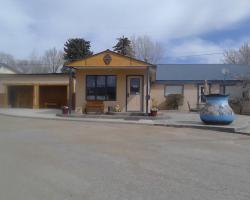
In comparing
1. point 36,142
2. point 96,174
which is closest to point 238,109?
point 36,142

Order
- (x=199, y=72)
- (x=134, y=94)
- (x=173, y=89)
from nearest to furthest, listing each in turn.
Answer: (x=134, y=94), (x=173, y=89), (x=199, y=72)

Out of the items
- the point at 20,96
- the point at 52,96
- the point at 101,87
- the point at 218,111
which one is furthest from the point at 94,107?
the point at 20,96

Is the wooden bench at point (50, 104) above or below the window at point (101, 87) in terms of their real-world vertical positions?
below

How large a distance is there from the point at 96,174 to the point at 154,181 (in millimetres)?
1180

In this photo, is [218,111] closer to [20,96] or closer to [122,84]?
[122,84]

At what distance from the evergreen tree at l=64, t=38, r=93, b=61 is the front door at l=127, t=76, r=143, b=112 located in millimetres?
36095

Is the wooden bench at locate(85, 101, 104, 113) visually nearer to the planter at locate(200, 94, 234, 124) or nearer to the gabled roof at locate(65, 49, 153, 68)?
the gabled roof at locate(65, 49, 153, 68)

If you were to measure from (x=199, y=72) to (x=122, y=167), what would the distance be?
29.2 meters

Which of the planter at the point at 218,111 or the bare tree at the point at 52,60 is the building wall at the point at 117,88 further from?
the bare tree at the point at 52,60

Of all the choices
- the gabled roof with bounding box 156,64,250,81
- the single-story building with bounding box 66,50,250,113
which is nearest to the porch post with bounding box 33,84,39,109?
the single-story building with bounding box 66,50,250,113

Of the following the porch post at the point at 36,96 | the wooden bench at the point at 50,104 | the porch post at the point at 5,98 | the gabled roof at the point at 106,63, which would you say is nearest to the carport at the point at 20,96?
the porch post at the point at 5,98

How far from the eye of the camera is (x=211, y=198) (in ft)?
19.6

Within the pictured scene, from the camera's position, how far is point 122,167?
27.1ft

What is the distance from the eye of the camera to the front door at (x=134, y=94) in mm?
24562
